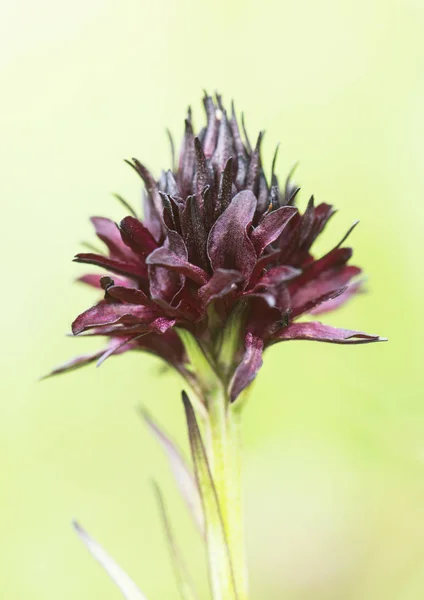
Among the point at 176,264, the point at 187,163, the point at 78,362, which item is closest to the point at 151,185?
the point at 187,163

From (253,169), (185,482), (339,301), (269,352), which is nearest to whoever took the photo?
(253,169)

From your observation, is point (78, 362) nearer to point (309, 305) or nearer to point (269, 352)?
point (309, 305)

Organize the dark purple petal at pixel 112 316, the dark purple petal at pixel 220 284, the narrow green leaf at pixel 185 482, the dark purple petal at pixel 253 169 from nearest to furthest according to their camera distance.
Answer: the dark purple petal at pixel 220 284 → the dark purple petal at pixel 112 316 → the dark purple petal at pixel 253 169 → the narrow green leaf at pixel 185 482

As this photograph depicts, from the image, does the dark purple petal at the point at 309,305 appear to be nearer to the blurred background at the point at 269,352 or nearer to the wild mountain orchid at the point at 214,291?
the wild mountain orchid at the point at 214,291

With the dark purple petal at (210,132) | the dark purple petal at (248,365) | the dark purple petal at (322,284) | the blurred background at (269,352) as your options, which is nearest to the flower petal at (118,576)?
the dark purple petal at (248,365)

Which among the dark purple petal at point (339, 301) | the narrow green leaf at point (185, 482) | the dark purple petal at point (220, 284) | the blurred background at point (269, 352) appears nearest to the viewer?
the dark purple petal at point (220, 284)

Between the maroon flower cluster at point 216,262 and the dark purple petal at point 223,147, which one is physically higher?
the dark purple petal at point 223,147

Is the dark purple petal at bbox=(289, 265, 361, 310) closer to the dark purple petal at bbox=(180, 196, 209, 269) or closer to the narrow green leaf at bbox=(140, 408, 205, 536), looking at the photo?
the dark purple petal at bbox=(180, 196, 209, 269)

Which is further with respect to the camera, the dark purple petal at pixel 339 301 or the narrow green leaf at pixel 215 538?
the dark purple petal at pixel 339 301
